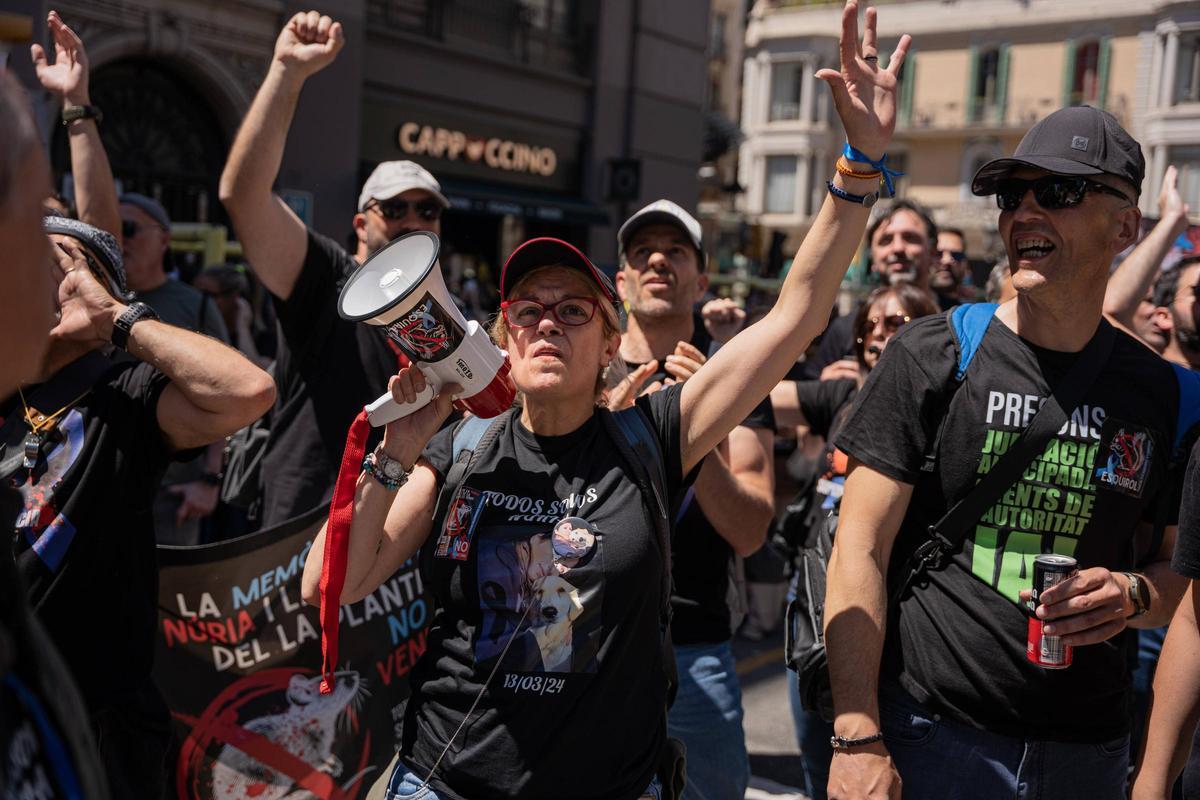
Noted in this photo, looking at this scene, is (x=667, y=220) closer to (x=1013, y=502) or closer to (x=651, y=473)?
(x=651, y=473)

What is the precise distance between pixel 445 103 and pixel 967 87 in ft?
128

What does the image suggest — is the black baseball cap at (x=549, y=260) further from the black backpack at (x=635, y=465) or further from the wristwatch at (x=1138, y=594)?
the wristwatch at (x=1138, y=594)

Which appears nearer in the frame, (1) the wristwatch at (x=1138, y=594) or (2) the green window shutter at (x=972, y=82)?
(1) the wristwatch at (x=1138, y=594)

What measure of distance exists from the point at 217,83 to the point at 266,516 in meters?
9.93

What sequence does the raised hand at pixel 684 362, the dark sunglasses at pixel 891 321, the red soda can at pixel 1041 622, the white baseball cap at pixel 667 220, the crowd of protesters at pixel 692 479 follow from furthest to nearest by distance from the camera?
the dark sunglasses at pixel 891 321
the white baseball cap at pixel 667 220
the raised hand at pixel 684 362
the crowd of protesters at pixel 692 479
the red soda can at pixel 1041 622

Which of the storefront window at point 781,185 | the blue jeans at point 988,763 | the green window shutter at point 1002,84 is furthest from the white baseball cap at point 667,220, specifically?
the storefront window at point 781,185

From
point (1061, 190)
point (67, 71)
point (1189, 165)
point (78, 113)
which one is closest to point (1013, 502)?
point (1061, 190)

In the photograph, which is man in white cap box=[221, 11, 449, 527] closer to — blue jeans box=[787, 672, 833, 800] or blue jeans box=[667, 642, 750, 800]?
blue jeans box=[667, 642, 750, 800]

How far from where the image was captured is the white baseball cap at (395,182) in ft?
13.5

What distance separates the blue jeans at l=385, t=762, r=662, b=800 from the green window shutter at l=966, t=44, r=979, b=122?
51.2m

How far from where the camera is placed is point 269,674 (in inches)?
137

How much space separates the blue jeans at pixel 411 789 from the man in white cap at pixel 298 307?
4.87ft

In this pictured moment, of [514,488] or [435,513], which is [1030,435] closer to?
[514,488]

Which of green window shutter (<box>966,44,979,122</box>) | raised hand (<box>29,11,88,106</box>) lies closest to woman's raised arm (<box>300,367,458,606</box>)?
raised hand (<box>29,11,88,106</box>)
